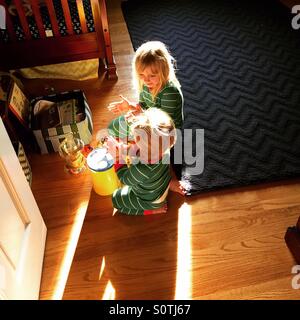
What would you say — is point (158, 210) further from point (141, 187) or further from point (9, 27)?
point (9, 27)

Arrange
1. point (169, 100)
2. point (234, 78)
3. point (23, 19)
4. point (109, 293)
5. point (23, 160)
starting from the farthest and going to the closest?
point (234, 78) < point (23, 19) < point (23, 160) < point (169, 100) < point (109, 293)

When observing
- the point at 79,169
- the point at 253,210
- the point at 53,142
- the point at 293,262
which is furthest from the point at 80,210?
the point at 293,262

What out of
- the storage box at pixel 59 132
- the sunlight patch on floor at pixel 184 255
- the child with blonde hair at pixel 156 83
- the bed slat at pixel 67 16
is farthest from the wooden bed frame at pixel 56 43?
the sunlight patch on floor at pixel 184 255

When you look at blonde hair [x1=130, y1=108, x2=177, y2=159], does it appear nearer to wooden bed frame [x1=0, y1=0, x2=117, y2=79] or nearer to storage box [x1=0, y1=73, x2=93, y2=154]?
storage box [x1=0, y1=73, x2=93, y2=154]

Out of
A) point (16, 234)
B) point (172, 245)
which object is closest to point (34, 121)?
point (16, 234)

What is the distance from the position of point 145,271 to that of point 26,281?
1.48 feet

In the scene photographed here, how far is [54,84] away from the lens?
2.31 m

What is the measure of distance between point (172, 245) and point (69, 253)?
435 millimetres

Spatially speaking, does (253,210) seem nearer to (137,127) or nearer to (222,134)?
(222,134)

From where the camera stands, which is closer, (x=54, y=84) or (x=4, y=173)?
(x=4, y=173)

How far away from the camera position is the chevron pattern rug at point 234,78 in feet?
5.72

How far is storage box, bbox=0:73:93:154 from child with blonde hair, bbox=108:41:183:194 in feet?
0.73

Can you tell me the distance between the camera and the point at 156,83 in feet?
5.01

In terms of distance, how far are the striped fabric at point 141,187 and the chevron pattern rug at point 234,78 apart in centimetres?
25
